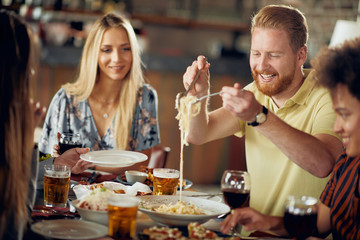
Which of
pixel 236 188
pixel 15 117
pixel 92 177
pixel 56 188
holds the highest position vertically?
pixel 15 117

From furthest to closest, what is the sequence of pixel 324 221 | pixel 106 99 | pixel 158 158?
pixel 106 99
pixel 158 158
pixel 324 221

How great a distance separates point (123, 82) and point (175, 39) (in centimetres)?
397

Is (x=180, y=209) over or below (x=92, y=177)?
over

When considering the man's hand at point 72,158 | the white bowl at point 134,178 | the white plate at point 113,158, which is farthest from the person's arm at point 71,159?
the white bowl at point 134,178

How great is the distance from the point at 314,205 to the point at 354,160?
1.10 feet

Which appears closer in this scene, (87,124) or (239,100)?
(239,100)

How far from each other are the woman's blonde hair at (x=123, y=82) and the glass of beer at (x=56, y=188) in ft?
4.48

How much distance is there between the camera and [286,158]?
7.95 feet

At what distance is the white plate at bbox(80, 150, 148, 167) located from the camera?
6.98ft

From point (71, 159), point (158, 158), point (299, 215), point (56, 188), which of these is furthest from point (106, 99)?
point (299, 215)

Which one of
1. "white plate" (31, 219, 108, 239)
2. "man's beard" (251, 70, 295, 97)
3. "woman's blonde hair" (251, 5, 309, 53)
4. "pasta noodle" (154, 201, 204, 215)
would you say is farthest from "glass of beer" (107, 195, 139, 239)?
"woman's blonde hair" (251, 5, 309, 53)

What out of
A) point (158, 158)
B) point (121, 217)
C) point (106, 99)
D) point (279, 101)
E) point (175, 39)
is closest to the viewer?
point (121, 217)

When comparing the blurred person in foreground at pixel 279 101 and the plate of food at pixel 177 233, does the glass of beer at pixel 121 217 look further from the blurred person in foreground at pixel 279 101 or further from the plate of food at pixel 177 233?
the blurred person in foreground at pixel 279 101

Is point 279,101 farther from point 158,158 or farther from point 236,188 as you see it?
point 158,158
